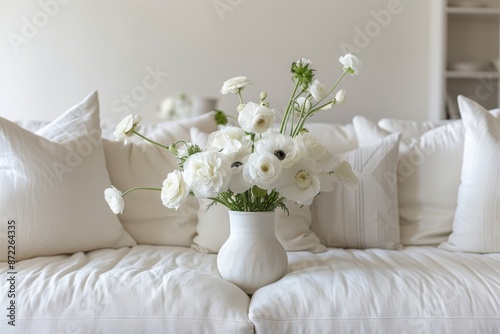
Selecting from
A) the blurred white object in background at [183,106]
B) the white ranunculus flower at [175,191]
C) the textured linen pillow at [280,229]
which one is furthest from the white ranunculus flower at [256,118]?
the blurred white object in background at [183,106]

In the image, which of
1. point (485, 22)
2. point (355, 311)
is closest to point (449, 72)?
point (485, 22)

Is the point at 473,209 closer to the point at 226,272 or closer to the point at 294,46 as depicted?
the point at 226,272

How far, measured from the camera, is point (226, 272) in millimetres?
1459

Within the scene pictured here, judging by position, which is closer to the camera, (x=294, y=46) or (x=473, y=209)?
(x=473, y=209)

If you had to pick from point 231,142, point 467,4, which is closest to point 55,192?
point 231,142

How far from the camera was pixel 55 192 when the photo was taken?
166 centimetres

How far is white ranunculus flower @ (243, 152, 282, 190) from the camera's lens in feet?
4.19

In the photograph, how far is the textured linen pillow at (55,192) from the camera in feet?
5.30

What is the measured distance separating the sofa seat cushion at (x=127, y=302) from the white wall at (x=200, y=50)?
1634 millimetres

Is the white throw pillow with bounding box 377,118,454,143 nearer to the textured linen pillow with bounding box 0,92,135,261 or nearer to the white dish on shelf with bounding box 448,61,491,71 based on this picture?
the white dish on shelf with bounding box 448,61,491,71

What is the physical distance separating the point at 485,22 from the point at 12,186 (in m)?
2.68

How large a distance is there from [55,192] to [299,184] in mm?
777

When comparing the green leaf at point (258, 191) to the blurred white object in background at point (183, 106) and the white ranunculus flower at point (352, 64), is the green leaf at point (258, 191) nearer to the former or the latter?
the white ranunculus flower at point (352, 64)

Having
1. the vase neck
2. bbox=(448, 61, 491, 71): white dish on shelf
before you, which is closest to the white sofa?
the vase neck
